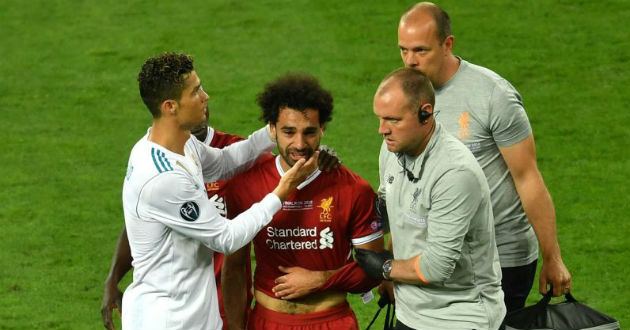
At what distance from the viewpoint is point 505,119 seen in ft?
16.2

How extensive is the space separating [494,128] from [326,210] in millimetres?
843

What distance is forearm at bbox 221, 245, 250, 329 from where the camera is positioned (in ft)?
16.9

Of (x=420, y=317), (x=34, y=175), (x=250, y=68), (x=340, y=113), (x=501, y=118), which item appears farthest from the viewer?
(x=250, y=68)

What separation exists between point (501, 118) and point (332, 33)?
7.15 m

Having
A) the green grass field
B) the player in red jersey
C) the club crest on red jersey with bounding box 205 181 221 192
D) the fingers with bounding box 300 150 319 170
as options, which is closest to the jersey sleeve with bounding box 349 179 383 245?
the player in red jersey

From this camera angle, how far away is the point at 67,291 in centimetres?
793

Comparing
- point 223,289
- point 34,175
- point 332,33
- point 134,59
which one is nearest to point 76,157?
point 34,175

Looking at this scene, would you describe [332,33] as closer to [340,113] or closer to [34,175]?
[340,113]

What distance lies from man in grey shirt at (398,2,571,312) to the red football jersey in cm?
56

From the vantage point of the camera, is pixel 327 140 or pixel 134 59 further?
pixel 134 59

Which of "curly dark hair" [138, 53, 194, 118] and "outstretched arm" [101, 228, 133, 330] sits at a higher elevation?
"curly dark hair" [138, 53, 194, 118]

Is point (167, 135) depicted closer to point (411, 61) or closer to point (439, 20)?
point (411, 61)

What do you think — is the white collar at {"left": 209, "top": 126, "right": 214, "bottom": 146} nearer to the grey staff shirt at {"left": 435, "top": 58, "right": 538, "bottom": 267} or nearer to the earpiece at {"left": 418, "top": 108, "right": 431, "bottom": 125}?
the grey staff shirt at {"left": 435, "top": 58, "right": 538, "bottom": 267}

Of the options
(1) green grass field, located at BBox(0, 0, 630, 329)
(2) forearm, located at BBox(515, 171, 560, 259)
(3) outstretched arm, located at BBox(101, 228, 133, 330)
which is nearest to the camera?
(2) forearm, located at BBox(515, 171, 560, 259)
